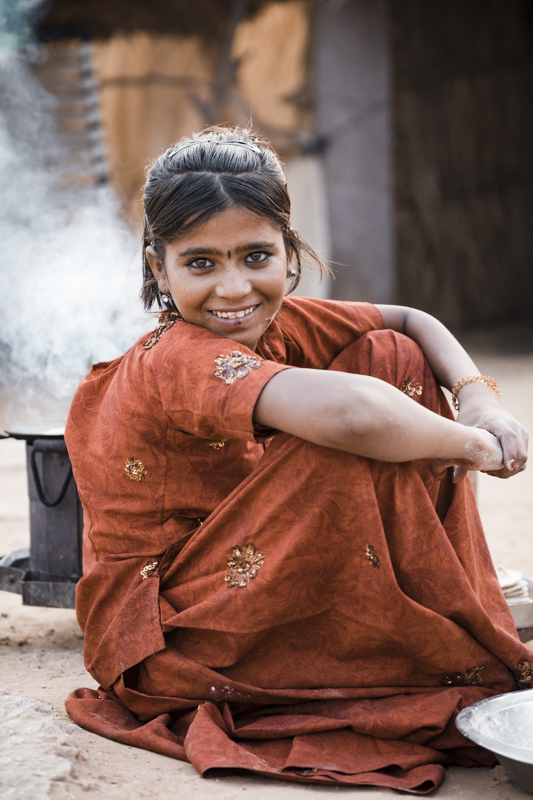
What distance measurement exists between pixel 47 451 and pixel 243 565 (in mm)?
1052

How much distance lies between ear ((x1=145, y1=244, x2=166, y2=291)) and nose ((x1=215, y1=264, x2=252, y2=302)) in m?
0.18

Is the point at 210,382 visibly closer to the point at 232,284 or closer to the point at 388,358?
the point at 232,284

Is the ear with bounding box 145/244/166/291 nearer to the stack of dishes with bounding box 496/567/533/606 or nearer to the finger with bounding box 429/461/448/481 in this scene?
the finger with bounding box 429/461/448/481

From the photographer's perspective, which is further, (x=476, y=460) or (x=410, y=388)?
(x=410, y=388)

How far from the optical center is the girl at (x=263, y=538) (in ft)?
5.33

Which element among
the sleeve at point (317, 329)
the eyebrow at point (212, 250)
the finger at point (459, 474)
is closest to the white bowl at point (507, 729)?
the finger at point (459, 474)

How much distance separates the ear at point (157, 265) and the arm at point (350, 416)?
45cm

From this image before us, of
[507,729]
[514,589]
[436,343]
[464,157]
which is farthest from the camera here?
[464,157]

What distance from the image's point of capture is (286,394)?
1.60 m

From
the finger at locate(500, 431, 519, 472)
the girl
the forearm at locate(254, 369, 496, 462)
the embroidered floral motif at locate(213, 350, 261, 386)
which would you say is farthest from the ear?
the finger at locate(500, 431, 519, 472)

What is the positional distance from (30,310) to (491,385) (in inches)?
168

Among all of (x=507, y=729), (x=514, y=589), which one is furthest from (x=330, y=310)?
(x=507, y=729)

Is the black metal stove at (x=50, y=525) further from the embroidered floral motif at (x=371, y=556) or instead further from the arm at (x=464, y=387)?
the embroidered floral motif at (x=371, y=556)

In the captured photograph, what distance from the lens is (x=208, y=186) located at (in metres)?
1.77
